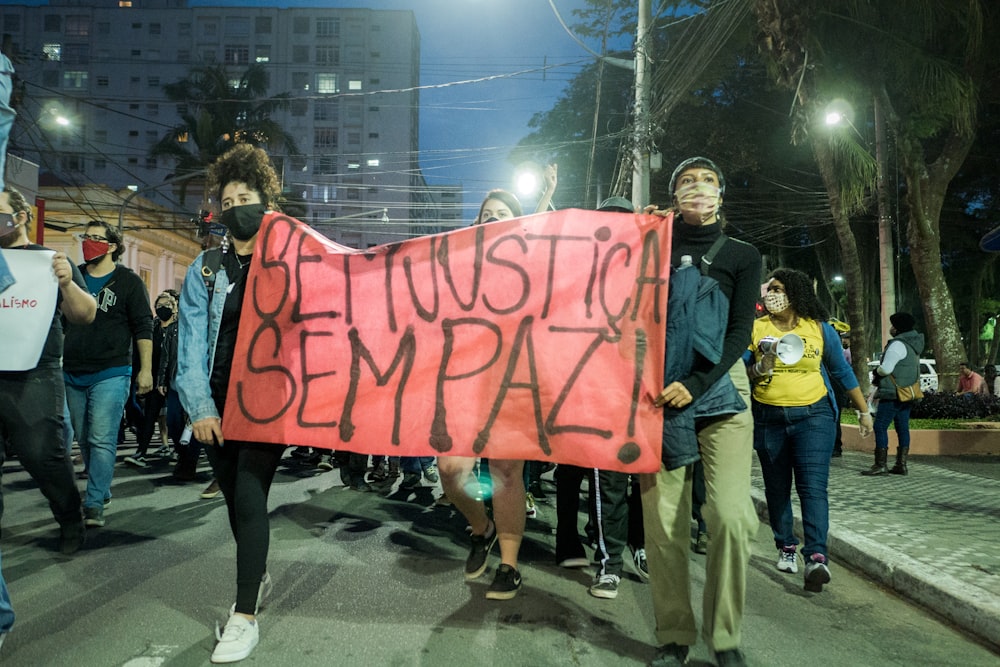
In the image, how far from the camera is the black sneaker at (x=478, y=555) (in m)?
4.57

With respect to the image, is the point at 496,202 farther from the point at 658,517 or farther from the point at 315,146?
the point at 315,146

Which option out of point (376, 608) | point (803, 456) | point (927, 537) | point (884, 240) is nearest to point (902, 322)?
point (927, 537)

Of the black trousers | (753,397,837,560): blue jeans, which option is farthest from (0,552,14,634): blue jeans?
(753,397,837,560): blue jeans

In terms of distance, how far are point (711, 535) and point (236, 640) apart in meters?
1.95

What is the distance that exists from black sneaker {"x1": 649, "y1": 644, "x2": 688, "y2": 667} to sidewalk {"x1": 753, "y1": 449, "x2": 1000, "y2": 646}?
1.71 m

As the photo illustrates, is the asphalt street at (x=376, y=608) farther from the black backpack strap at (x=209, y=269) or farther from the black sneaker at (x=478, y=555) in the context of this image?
the black backpack strap at (x=209, y=269)

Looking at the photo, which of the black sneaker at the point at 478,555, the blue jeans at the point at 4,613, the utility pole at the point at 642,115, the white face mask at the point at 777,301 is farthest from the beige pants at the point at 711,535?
the utility pole at the point at 642,115

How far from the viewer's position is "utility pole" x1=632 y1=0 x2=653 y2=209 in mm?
14289

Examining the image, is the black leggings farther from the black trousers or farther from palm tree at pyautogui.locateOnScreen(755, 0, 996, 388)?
palm tree at pyautogui.locateOnScreen(755, 0, 996, 388)

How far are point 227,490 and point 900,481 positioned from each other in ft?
26.5

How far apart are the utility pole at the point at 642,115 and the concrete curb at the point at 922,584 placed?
9241 mm

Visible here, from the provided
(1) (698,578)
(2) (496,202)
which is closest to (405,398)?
(2) (496,202)

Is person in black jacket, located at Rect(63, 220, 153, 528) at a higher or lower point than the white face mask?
lower

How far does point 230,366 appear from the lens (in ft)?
11.8
